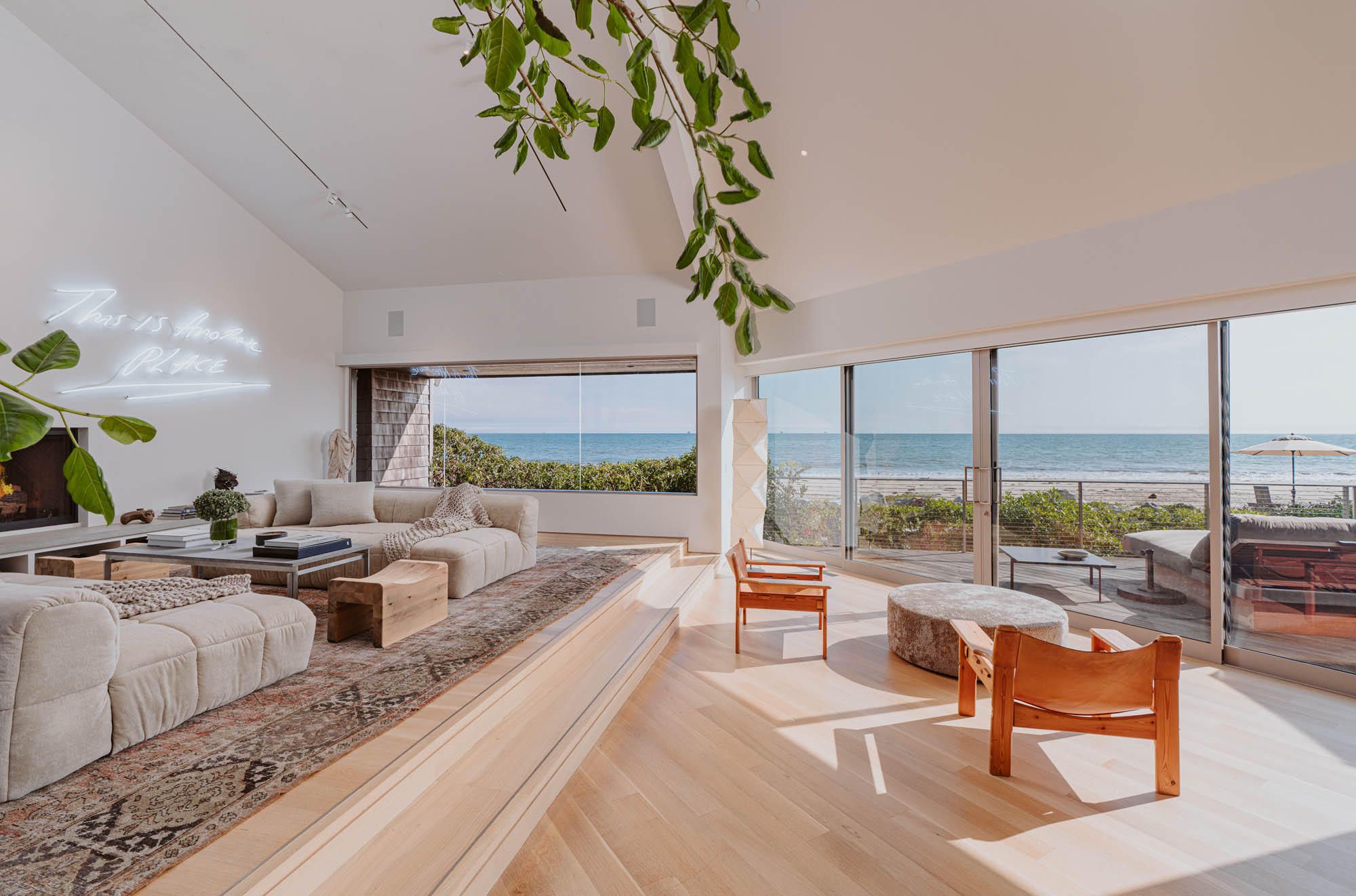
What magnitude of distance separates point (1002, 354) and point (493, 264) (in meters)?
5.10

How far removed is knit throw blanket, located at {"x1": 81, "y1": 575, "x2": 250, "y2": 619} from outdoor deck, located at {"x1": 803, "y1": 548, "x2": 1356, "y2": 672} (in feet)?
15.9

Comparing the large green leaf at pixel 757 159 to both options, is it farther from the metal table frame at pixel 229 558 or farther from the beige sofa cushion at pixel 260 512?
the beige sofa cushion at pixel 260 512

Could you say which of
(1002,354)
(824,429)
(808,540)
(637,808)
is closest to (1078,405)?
(1002,354)

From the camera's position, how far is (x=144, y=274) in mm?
5691

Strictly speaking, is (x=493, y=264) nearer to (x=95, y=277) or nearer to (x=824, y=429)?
(x=95, y=277)

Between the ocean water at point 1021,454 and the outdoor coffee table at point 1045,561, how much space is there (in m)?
0.55

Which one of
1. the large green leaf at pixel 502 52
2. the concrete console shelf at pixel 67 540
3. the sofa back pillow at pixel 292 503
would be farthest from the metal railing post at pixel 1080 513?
the concrete console shelf at pixel 67 540

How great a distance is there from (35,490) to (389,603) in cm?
385

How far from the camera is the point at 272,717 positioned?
2.69 meters

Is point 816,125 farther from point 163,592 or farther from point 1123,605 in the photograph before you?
point 163,592

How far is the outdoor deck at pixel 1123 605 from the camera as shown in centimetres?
367

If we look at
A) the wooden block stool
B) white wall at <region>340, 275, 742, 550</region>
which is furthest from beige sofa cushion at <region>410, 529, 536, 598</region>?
white wall at <region>340, 275, 742, 550</region>

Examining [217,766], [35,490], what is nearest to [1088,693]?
[217,766]

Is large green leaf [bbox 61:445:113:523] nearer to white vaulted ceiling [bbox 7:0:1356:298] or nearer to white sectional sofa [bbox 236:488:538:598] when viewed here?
white sectional sofa [bbox 236:488:538:598]
